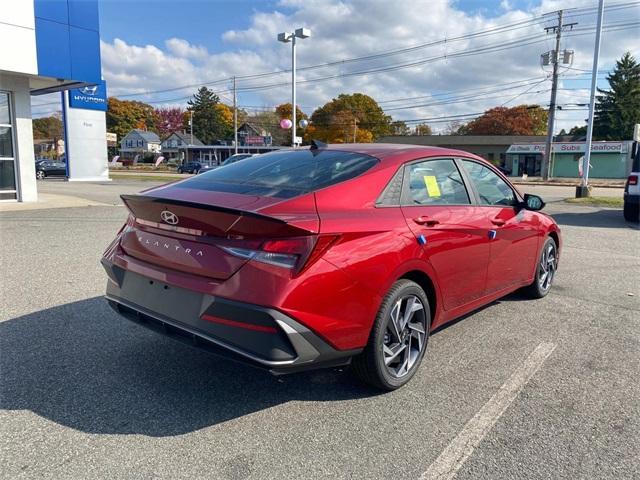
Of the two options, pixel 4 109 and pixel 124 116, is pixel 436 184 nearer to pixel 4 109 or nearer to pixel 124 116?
pixel 4 109

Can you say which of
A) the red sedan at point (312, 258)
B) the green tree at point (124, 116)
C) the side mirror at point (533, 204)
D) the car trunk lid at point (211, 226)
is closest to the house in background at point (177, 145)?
the green tree at point (124, 116)

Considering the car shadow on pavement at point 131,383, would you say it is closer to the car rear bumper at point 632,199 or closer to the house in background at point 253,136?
the car rear bumper at point 632,199

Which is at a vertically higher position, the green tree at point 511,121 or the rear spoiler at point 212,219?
the green tree at point 511,121

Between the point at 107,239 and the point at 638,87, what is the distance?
69280 mm

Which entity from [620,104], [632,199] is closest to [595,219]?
[632,199]

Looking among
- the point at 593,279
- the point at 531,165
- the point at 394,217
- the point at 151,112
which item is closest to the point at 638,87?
the point at 531,165

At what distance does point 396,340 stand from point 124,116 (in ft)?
395

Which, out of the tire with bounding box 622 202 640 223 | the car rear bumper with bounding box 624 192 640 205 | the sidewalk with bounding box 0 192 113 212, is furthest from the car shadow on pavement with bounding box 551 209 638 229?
the sidewalk with bounding box 0 192 113 212

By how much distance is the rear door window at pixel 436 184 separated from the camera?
3605mm

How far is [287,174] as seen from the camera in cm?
349

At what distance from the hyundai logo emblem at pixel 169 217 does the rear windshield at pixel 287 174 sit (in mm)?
335

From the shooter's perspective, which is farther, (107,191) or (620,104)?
(620,104)

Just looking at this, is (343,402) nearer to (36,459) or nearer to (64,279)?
(36,459)

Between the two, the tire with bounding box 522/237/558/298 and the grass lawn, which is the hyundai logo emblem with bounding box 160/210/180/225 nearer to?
the tire with bounding box 522/237/558/298
